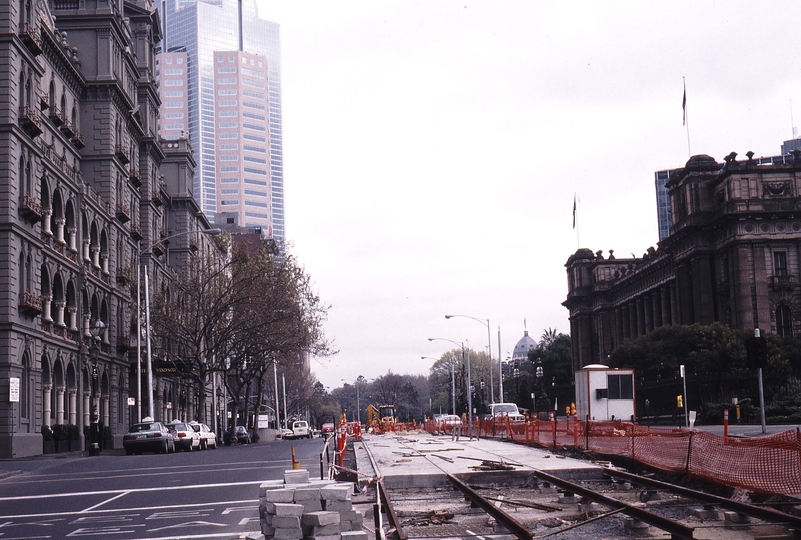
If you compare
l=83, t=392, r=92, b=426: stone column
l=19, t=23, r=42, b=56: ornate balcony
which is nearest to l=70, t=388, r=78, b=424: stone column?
l=83, t=392, r=92, b=426: stone column

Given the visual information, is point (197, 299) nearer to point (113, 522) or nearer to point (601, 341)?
point (113, 522)

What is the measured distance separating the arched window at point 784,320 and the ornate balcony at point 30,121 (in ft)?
223

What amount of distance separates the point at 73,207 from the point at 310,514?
4837 cm

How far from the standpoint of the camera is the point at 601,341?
149 meters

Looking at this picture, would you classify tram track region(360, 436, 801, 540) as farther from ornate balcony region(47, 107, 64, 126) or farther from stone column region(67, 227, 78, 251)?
ornate balcony region(47, 107, 64, 126)

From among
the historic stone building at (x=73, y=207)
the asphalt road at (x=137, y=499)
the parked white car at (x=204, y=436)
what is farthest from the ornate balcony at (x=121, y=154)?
the asphalt road at (x=137, y=499)

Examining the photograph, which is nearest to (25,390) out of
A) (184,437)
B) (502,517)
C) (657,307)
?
(184,437)

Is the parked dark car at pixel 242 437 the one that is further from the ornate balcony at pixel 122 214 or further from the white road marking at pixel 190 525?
the white road marking at pixel 190 525

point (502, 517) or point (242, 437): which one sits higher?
point (502, 517)

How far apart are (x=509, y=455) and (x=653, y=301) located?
325 feet

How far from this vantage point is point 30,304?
4791 cm

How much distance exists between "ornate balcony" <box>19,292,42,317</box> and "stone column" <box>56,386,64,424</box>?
6.18m

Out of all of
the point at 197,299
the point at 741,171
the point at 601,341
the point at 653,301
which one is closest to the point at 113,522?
the point at 197,299

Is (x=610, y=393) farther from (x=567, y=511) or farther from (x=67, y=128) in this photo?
(x=67, y=128)
